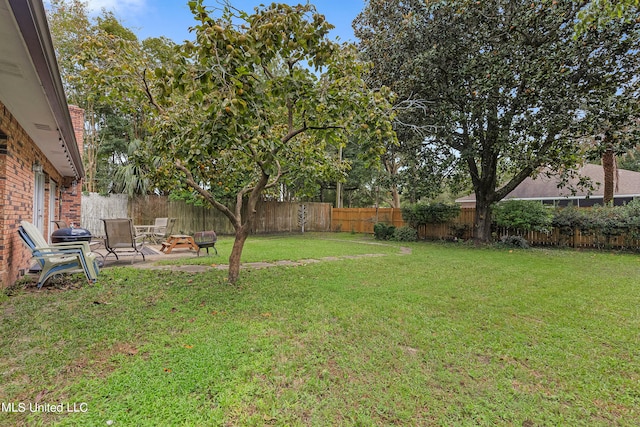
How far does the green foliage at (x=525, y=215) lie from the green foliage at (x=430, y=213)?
1.90m

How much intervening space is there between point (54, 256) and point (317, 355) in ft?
15.1

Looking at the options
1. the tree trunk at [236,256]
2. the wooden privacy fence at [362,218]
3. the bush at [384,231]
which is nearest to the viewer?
the tree trunk at [236,256]

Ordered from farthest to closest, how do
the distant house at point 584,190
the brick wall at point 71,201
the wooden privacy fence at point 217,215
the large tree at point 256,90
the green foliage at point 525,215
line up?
the distant house at point 584,190 < the wooden privacy fence at point 217,215 < the green foliage at point 525,215 < the brick wall at point 71,201 < the large tree at point 256,90

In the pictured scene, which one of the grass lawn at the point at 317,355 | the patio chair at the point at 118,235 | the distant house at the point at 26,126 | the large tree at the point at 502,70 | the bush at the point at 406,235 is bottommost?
the grass lawn at the point at 317,355

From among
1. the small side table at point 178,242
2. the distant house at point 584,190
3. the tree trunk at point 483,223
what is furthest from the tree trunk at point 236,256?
the distant house at point 584,190

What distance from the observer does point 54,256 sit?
187 inches

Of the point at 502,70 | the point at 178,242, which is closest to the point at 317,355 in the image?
the point at 178,242

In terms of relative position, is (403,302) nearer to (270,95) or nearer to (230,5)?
(270,95)

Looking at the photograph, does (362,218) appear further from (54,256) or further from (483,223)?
(54,256)

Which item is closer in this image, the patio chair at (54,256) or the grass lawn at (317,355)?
the grass lawn at (317,355)

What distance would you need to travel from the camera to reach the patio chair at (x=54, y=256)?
4.38 metres

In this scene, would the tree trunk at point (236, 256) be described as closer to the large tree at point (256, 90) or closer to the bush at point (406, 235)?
the large tree at point (256, 90)

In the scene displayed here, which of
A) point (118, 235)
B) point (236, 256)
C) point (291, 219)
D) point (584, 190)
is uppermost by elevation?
point (584, 190)

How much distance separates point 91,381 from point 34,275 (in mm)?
4473
